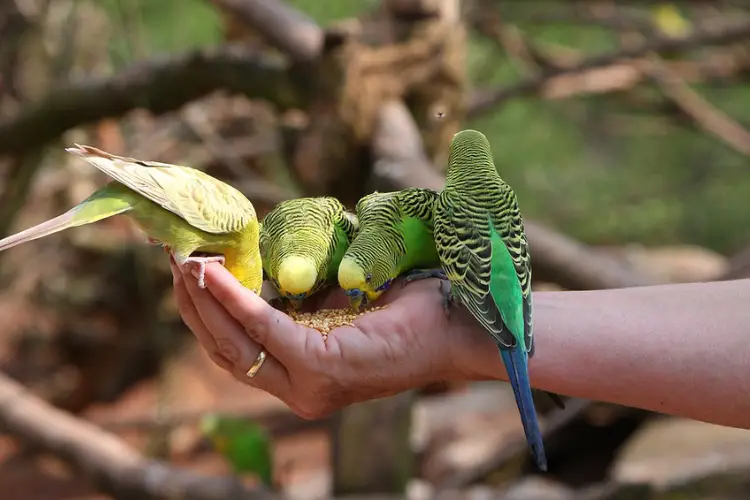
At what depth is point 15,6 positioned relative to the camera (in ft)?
6.80

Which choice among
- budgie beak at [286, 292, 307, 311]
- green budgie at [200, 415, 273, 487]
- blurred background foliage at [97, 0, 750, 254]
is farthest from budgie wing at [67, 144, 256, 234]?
blurred background foliage at [97, 0, 750, 254]

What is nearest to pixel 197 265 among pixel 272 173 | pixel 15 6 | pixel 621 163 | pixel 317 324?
pixel 317 324

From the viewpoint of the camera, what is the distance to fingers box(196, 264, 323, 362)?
891 mm

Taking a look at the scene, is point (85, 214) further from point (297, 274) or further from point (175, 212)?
point (297, 274)

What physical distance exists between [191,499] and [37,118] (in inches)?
37.7

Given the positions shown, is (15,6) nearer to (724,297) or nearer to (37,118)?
(37,118)

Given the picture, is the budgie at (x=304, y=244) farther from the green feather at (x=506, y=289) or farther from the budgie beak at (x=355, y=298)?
the green feather at (x=506, y=289)

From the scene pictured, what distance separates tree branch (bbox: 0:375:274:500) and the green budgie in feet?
0.49

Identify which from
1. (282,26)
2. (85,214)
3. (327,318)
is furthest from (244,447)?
(85,214)

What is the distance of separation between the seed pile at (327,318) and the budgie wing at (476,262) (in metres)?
0.15

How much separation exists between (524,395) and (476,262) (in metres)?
0.15

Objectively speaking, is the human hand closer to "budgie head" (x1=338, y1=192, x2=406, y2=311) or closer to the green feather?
"budgie head" (x1=338, y1=192, x2=406, y2=311)

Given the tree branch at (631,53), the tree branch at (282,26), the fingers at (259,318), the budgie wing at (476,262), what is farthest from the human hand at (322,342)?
the tree branch at (631,53)

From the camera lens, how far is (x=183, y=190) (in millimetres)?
845
